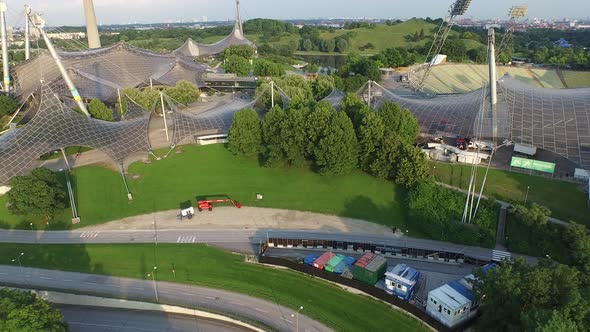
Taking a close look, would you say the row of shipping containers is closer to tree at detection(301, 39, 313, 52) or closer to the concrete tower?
the concrete tower

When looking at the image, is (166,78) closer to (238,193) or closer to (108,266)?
(238,193)

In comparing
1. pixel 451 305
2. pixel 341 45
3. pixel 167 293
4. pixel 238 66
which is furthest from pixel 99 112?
pixel 341 45

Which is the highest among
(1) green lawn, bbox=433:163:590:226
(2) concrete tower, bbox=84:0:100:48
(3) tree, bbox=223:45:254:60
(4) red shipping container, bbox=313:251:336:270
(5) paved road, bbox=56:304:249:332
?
(2) concrete tower, bbox=84:0:100:48

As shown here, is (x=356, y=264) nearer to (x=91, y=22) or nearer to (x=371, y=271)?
(x=371, y=271)

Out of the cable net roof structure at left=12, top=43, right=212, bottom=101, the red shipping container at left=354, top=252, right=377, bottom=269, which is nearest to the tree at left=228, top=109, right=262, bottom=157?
the red shipping container at left=354, top=252, right=377, bottom=269

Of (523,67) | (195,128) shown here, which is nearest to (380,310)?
(195,128)

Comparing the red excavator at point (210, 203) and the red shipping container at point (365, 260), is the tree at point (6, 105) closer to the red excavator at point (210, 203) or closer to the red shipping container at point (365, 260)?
the red excavator at point (210, 203)
